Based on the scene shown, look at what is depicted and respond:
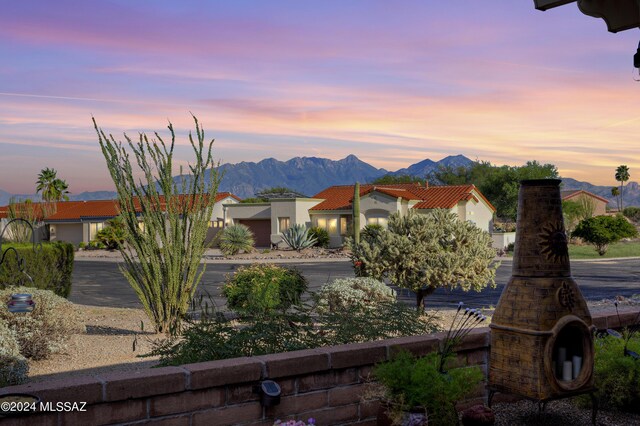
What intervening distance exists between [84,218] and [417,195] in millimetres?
28020

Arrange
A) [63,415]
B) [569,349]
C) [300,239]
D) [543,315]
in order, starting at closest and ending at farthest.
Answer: [63,415]
[543,315]
[569,349]
[300,239]

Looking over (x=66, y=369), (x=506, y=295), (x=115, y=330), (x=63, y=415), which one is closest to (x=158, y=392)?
(x=63, y=415)

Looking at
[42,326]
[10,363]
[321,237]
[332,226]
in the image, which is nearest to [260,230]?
[332,226]

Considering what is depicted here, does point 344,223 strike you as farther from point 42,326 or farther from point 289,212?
point 42,326

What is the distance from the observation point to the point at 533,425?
5922 millimetres

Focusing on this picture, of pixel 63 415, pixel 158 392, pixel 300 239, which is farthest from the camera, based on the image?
pixel 300 239

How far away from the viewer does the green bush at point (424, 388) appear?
4996mm

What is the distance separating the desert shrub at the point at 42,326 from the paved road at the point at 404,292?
269 centimetres

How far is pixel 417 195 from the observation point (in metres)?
48.7

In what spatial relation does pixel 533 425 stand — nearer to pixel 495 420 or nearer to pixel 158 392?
pixel 495 420

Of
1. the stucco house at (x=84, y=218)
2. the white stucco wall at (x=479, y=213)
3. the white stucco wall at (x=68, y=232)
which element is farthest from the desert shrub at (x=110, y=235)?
the white stucco wall at (x=479, y=213)

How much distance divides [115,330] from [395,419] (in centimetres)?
871

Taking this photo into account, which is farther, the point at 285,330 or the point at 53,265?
the point at 53,265

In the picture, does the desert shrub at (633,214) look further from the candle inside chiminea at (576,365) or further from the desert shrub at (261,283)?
the candle inside chiminea at (576,365)
